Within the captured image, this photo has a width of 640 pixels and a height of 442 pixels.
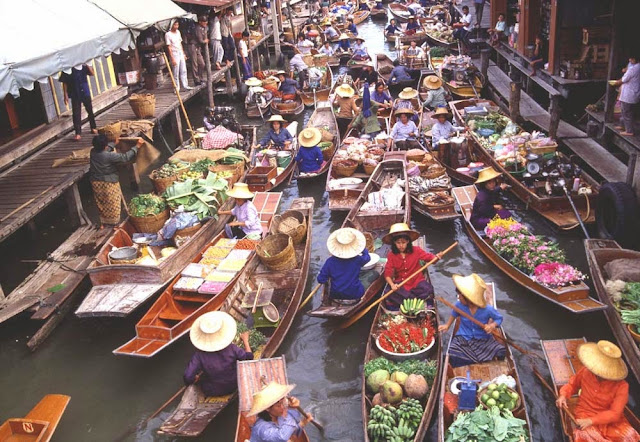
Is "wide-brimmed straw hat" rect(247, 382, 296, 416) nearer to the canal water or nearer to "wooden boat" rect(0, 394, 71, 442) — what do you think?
the canal water

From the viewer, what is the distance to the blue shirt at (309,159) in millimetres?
13359

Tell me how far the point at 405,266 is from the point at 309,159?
591cm

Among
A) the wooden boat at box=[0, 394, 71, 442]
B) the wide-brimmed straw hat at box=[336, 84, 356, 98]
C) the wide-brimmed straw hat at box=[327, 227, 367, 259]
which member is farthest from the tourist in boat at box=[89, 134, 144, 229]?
the wide-brimmed straw hat at box=[336, 84, 356, 98]

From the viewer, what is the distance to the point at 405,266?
805cm

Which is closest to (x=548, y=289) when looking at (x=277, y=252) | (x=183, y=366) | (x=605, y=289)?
(x=605, y=289)

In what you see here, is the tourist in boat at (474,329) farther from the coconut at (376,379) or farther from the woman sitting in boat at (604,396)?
the woman sitting in boat at (604,396)

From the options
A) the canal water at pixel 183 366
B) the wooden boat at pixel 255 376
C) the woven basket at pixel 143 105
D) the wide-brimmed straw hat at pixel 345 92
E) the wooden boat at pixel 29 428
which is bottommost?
the canal water at pixel 183 366

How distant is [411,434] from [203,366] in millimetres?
2450

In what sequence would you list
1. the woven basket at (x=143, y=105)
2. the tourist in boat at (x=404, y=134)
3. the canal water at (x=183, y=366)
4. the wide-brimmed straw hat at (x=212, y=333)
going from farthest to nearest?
the woven basket at (x=143, y=105)
the tourist in boat at (x=404, y=134)
the canal water at (x=183, y=366)
the wide-brimmed straw hat at (x=212, y=333)

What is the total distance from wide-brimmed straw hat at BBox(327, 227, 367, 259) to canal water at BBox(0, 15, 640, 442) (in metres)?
1.51

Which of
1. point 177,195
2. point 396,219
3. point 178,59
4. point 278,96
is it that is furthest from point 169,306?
point 278,96

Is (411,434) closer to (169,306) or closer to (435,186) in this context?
(169,306)

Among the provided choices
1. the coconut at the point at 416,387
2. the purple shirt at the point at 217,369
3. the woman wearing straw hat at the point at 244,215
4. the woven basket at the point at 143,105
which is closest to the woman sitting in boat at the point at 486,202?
the woman wearing straw hat at the point at 244,215

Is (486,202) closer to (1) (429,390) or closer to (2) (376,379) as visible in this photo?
(1) (429,390)
